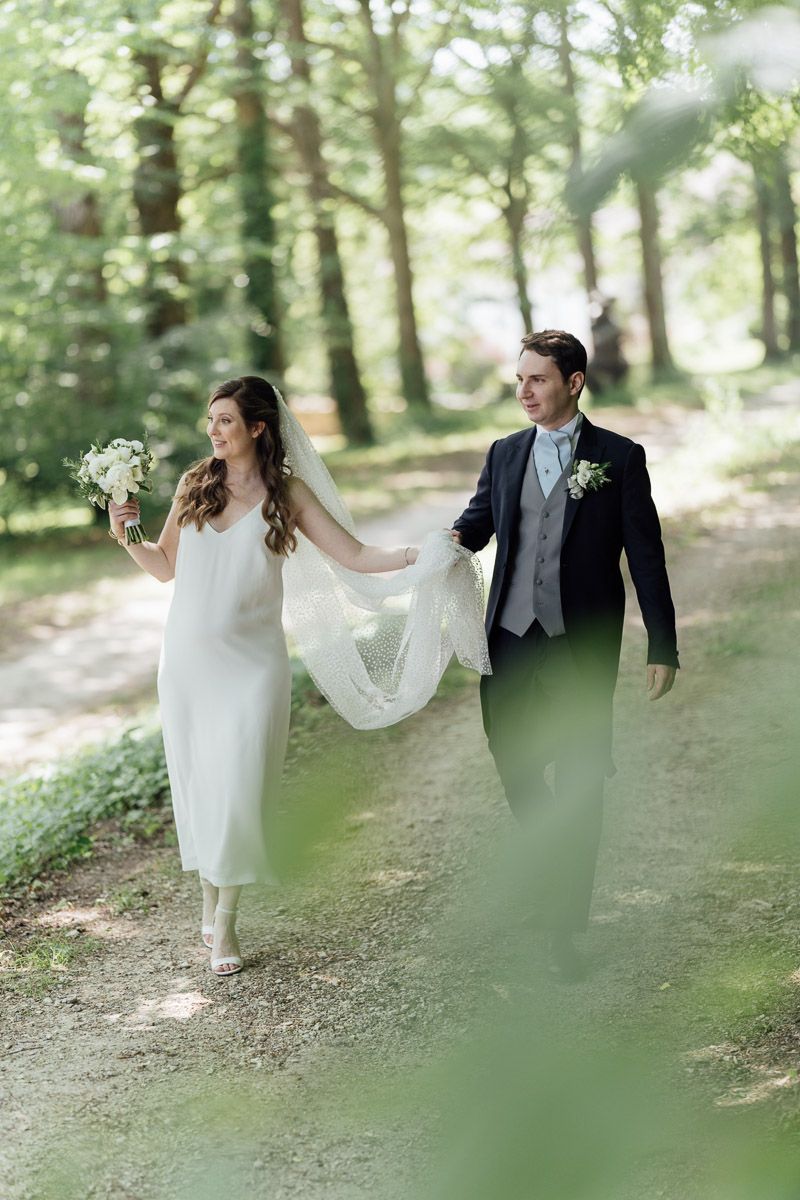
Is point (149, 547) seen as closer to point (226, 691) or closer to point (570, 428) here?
point (226, 691)

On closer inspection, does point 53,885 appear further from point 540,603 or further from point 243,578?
point 540,603

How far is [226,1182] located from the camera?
347 centimetres

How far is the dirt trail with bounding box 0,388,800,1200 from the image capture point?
368cm

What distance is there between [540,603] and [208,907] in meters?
1.88

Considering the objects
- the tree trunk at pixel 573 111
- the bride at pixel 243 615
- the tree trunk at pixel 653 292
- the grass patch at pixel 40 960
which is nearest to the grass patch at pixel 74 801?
the grass patch at pixel 40 960

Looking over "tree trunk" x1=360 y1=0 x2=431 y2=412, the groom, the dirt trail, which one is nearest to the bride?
the groom

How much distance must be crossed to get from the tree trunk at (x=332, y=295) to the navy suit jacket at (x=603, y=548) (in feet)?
64.7

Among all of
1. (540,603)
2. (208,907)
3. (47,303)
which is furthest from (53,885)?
(47,303)

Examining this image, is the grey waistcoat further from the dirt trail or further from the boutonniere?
the dirt trail

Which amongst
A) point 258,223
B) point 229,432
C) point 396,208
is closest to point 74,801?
point 229,432

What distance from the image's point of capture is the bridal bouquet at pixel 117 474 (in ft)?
16.4

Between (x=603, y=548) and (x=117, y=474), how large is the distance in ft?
6.22

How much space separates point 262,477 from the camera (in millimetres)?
4914

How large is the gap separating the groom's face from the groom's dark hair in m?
0.01
